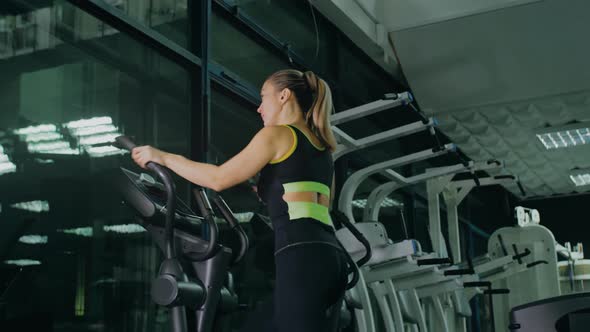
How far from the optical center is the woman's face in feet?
7.47

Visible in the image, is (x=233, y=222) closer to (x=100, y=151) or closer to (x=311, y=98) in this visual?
(x=311, y=98)

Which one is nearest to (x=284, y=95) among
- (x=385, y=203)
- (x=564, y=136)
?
(x=385, y=203)

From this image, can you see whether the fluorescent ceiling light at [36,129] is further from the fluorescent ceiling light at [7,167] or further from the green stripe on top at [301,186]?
the green stripe on top at [301,186]

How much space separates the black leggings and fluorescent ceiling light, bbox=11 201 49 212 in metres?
0.87

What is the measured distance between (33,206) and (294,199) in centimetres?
93

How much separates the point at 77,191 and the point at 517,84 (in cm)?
426

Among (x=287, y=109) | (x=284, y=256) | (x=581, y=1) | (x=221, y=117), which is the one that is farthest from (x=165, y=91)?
(x=581, y=1)

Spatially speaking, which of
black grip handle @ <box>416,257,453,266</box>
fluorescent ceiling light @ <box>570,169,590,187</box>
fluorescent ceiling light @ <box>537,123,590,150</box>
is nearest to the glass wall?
black grip handle @ <box>416,257,453,266</box>

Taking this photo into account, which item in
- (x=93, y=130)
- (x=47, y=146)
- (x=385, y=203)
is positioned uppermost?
(x=385, y=203)

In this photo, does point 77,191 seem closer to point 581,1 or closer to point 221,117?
point 221,117

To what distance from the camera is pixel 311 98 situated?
2295mm

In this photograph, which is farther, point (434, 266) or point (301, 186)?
point (434, 266)

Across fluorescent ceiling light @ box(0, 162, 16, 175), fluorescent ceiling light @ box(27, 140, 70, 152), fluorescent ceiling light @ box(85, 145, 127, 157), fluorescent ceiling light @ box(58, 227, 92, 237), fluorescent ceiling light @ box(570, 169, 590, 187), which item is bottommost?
fluorescent ceiling light @ box(58, 227, 92, 237)

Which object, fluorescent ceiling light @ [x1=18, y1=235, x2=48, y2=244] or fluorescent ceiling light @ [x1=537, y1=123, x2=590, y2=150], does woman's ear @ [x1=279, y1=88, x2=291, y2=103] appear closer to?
fluorescent ceiling light @ [x1=18, y1=235, x2=48, y2=244]
